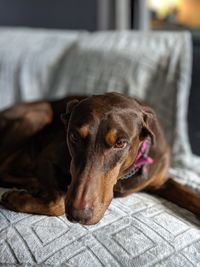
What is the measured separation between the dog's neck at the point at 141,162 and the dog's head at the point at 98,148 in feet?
0.40

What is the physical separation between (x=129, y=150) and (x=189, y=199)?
1.38ft

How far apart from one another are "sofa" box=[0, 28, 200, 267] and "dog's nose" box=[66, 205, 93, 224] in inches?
5.3

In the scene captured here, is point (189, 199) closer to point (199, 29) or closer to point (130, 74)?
point (130, 74)

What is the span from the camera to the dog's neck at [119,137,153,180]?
151cm

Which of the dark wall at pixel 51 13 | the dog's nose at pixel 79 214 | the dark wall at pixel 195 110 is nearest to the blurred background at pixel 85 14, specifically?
the dark wall at pixel 51 13

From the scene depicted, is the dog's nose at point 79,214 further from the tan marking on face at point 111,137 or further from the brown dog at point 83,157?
the tan marking on face at point 111,137

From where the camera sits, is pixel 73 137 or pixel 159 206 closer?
pixel 73 137

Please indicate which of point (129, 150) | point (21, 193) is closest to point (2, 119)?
point (21, 193)

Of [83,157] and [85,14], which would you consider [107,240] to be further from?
[85,14]

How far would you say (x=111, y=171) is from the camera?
1267 millimetres

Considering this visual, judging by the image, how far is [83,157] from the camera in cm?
124

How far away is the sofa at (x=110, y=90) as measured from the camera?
1.23 meters

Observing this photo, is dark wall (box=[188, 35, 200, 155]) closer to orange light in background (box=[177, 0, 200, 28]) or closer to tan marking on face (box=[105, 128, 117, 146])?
orange light in background (box=[177, 0, 200, 28])

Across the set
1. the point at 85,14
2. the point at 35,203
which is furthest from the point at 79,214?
the point at 85,14
